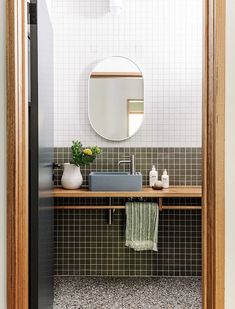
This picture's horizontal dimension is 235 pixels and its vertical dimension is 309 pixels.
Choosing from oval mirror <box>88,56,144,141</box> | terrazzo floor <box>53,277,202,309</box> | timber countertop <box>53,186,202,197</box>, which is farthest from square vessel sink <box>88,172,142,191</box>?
terrazzo floor <box>53,277,202,309</box>

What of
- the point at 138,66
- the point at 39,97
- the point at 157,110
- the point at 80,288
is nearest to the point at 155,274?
the point at 80,288

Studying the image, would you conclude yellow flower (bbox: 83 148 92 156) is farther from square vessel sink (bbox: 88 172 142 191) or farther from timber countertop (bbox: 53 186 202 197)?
timber countertop (bbox: 53 186 202 197)

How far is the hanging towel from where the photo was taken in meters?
3.46

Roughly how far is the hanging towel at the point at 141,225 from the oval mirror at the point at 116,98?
70 centimetres

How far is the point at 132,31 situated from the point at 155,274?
2.31m

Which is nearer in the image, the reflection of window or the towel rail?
the towel rail

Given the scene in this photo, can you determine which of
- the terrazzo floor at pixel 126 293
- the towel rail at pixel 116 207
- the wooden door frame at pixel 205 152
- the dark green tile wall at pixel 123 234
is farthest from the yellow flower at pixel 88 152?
the wooden door frame at pixel 205 152

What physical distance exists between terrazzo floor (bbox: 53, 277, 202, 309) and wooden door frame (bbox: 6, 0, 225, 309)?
5.40 feet

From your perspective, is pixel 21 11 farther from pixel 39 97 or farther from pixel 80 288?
pixel 80 288

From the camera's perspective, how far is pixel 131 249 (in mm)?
3750

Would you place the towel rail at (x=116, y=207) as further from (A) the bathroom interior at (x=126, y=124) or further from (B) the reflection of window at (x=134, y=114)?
(B) the reflection of window at (x=134, y=114)

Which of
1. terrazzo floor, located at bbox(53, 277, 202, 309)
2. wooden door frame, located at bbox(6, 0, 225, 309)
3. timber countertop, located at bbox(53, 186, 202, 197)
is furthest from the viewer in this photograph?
timber countertop, located at bbox(53, 186, 202, 197)

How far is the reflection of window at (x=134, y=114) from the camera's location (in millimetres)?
3701

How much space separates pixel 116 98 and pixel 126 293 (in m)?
1.74
